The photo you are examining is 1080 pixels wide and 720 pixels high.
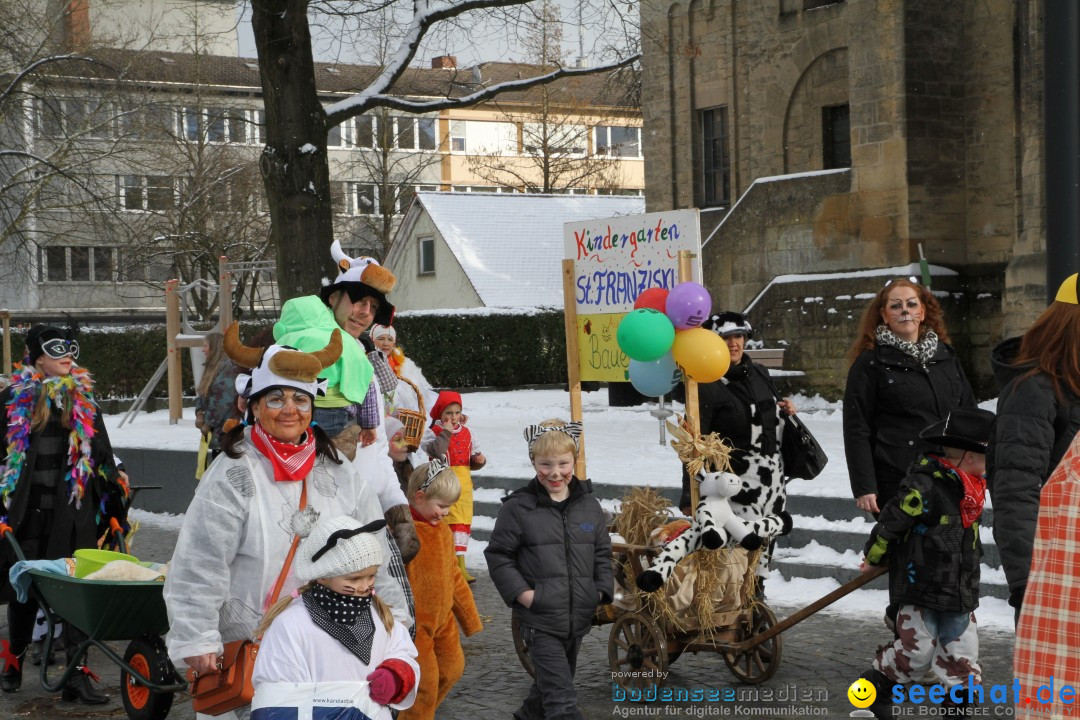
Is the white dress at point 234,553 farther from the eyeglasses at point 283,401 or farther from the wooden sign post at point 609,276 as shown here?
the wooden sign post at point 609,276

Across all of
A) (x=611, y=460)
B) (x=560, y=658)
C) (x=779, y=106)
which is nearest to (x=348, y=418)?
(x=560, y=658)

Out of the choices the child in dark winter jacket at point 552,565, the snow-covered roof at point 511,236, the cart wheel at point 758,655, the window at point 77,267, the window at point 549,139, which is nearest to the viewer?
the child in dark winter jacket at point 552,565

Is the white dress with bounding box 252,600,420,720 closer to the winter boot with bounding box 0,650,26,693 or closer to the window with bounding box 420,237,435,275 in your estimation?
the winter boot with bounding box 0,650,26,693

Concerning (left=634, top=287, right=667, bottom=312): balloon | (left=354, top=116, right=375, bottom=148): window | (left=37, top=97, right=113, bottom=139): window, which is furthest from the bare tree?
(left=354, top=116, right=375, bottom=148): window

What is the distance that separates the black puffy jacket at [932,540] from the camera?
5.70 meters

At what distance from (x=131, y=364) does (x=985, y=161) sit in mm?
18616

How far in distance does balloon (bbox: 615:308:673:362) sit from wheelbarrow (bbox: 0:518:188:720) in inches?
119

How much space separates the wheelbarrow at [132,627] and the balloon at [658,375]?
3176 millimetres

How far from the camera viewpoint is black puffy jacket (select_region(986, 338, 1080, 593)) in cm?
431

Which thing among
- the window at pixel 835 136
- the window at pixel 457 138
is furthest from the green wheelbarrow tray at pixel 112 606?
the window at pixel 457 138

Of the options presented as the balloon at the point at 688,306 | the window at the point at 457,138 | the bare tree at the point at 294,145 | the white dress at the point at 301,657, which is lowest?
the white dress at the point at 301,657

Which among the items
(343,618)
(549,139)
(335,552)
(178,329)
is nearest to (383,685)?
(343,618)

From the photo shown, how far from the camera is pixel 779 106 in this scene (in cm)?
2405

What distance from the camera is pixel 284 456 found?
4.70m
